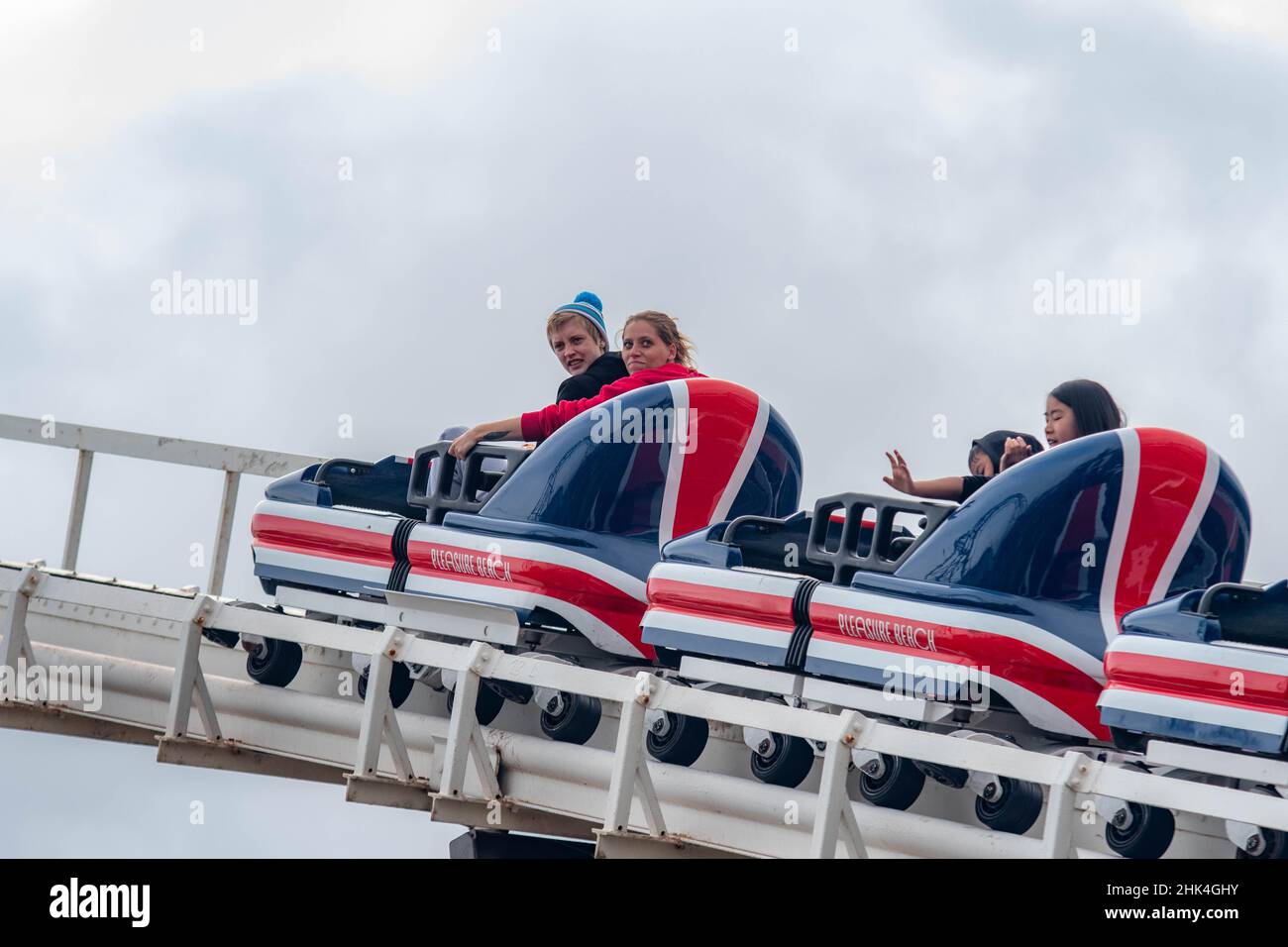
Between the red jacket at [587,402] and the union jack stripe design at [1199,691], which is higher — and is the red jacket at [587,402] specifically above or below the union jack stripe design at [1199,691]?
above

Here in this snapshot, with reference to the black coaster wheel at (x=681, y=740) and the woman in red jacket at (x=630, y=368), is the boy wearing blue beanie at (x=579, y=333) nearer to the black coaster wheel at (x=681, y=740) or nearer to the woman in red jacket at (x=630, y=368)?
the woman in red jacket at (x=630, y=368)

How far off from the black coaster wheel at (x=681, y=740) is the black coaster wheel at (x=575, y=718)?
310 millimetres

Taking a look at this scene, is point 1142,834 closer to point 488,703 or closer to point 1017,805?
point 1017,805

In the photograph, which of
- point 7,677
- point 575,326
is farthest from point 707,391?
point 7,677

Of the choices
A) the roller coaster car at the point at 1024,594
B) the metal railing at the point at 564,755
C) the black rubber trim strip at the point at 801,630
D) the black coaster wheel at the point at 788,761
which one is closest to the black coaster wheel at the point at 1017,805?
the roller coaster car at the point at 1024,594

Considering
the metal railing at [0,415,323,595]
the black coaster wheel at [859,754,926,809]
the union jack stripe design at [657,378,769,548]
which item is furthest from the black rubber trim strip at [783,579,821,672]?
the metal railing at [0,415,323,595]

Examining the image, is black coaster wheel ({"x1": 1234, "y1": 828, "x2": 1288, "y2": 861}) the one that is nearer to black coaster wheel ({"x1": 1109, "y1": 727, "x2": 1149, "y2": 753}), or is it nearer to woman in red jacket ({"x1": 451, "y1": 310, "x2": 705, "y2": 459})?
black coaster wheel ({"x1": 1109, "y1": 727, "x2": 1149, "y2": 753})

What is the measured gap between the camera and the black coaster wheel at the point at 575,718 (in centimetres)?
692

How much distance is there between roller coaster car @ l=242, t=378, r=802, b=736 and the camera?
7145 millimetres
